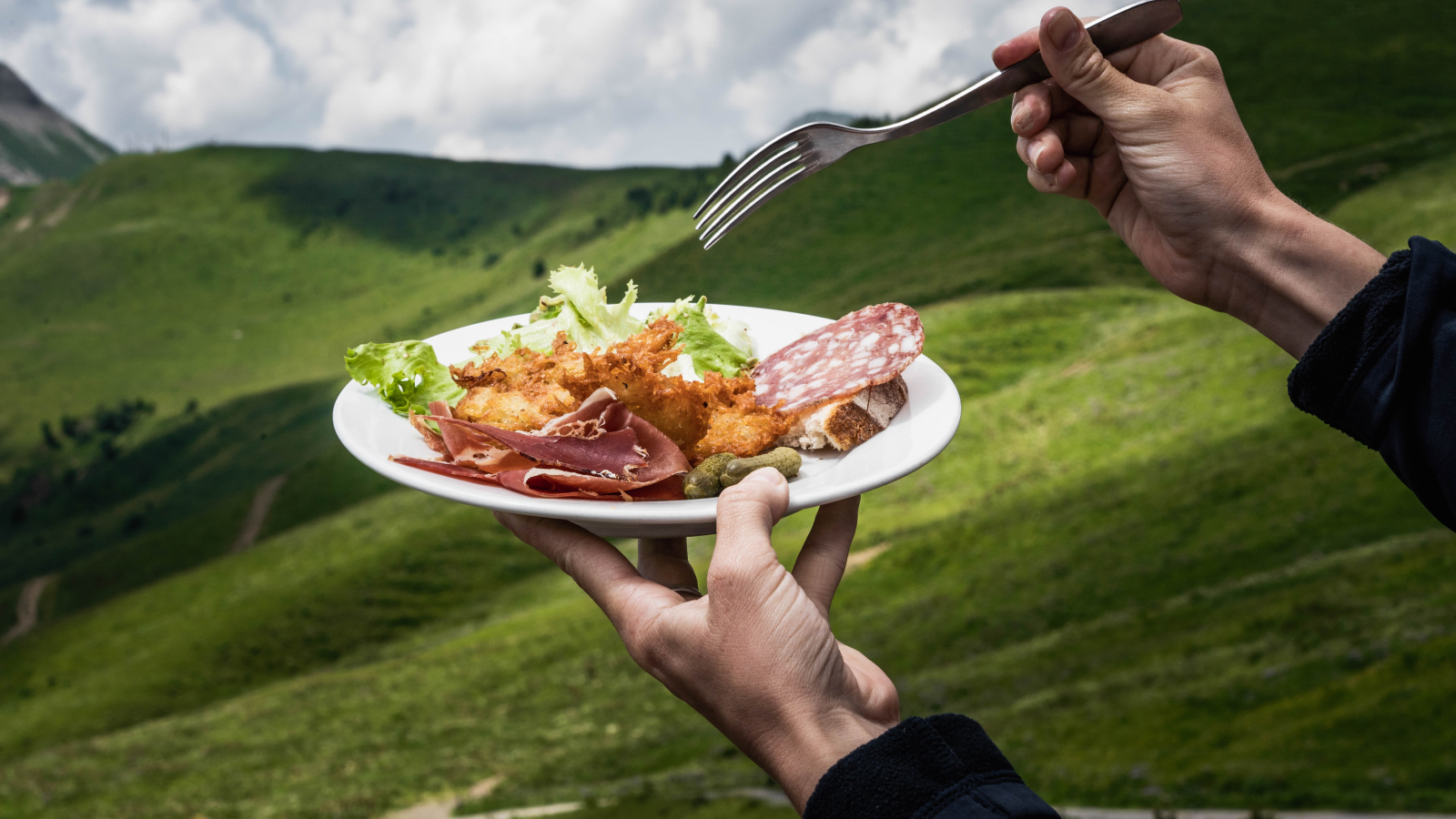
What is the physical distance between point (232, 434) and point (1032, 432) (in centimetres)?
6643

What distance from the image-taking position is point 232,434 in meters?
75.2

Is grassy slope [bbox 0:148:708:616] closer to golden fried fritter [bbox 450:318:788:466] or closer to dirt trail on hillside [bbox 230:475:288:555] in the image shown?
dirt trail on hillside [bbox 230:475:288:555]

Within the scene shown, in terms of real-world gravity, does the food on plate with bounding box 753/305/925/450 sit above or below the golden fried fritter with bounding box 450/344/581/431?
below

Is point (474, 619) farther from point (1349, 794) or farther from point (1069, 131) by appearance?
point (1069, 131)

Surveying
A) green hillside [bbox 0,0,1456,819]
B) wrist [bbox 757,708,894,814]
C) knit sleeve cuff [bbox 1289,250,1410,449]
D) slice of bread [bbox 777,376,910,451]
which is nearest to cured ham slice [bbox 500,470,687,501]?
slice of bread [bbox 777,376,910,451]

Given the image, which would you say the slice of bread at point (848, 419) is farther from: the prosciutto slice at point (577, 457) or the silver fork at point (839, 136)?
the silver fork at point (839, 136)

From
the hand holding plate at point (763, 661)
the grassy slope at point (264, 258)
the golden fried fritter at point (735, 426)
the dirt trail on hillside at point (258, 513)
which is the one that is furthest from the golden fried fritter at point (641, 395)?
the grassy slope at point (264, 258)

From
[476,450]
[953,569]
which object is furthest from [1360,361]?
[953,569]

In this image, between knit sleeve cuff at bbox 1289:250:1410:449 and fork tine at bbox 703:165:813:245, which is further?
fork tine at bbox 703:165:813:245

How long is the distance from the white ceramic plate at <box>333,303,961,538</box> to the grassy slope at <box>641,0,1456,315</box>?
143ft

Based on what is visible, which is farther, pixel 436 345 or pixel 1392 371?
pixel 436 345

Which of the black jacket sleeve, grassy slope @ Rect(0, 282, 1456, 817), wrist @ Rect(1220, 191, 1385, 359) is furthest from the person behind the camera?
grassy slope @ Rect(0, 282, 1456, 817)

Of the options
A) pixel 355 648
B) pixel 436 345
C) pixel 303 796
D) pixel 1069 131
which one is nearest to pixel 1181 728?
pixel 1069 131

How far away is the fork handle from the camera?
395 cm
